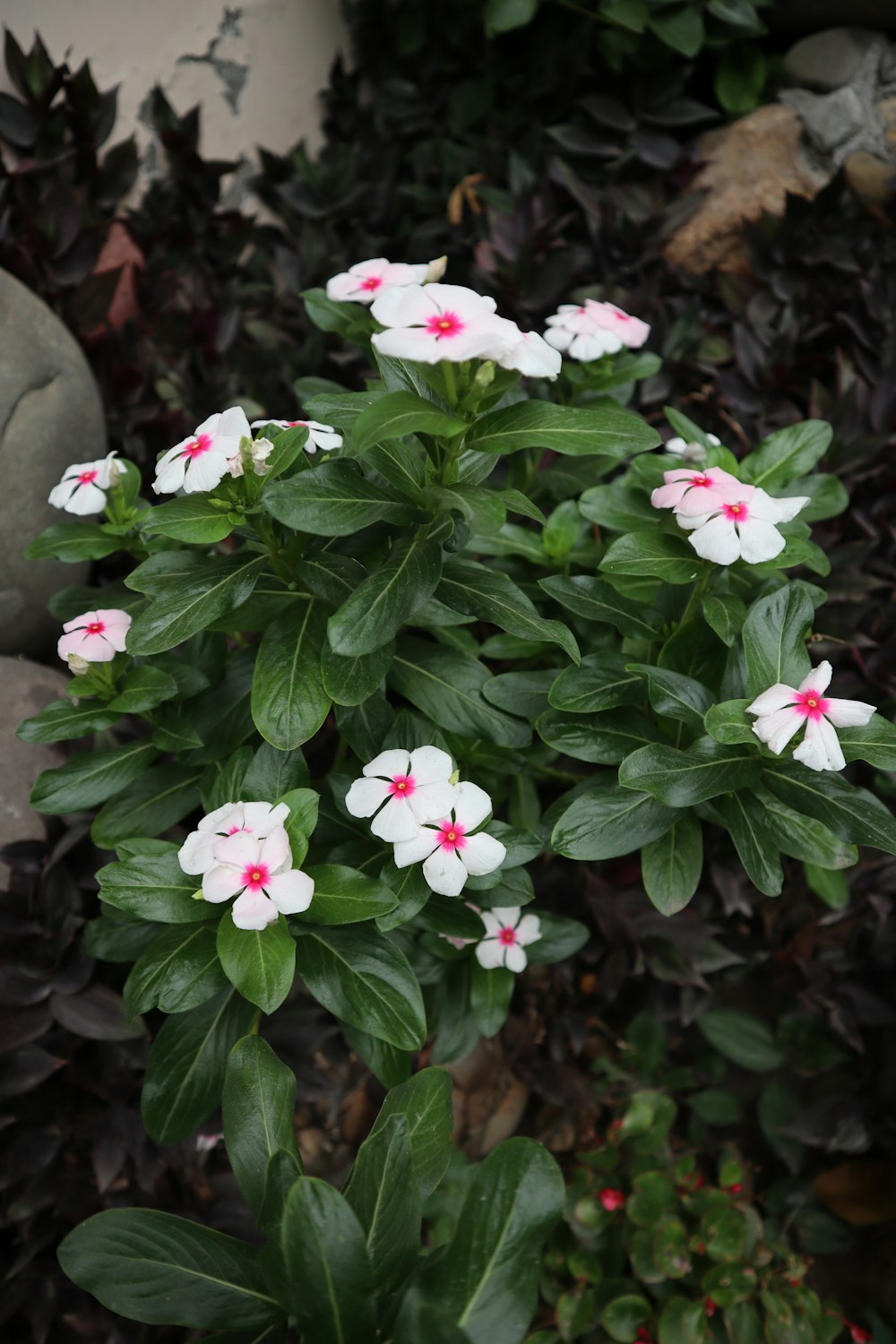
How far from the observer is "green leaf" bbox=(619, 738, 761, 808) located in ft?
4.15

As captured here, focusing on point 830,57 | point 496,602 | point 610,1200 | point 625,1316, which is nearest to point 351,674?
point 496,602

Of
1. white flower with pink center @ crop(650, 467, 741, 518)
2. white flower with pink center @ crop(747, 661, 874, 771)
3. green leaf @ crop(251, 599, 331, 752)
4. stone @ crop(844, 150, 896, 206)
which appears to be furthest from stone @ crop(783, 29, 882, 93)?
green leaf @ crop(251, 599, 331, 752)

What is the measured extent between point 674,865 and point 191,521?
32.0 inches

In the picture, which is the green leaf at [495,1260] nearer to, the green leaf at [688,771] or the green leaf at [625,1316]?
the green leaf at [688,771]

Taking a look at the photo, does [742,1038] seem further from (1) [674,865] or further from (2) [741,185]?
(2) [741,185]

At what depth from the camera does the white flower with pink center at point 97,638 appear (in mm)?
1373

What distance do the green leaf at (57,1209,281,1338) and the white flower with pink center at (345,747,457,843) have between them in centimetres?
51

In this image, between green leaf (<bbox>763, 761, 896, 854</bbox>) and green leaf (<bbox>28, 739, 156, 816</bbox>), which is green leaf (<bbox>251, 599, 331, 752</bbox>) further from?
green leaf (<bbox>763, 761, 896, 854</bbox>)

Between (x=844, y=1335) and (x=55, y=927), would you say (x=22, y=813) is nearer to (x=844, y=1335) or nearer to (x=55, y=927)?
(x=55, y=927)

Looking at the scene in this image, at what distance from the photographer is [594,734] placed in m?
1.42

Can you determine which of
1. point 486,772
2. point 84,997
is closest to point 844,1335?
point 486,772

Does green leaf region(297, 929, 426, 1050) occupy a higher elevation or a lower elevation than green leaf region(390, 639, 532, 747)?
lower

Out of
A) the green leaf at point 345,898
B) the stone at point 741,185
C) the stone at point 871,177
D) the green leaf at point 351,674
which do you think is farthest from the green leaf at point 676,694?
the stone at point 871,177

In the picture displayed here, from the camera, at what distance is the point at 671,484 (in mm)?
1427
